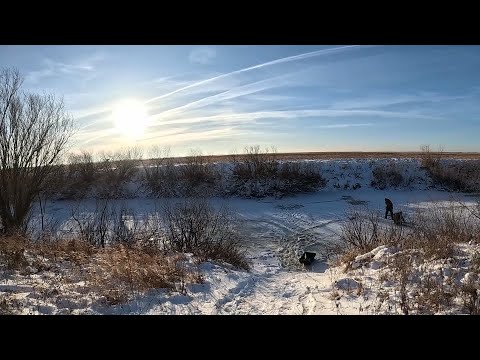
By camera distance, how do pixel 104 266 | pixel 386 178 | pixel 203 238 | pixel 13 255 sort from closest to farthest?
1. pixel 104 266
2. pixel 13 255
3. pixel 203 238
4. pixel 386 178

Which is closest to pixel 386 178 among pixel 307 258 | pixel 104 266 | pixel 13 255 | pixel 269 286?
pixel 307 258

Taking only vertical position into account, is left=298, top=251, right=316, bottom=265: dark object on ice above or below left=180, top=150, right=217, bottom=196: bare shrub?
below

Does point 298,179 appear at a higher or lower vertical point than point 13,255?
higher

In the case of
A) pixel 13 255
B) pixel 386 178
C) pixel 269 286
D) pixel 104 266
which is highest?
pixel 386 178

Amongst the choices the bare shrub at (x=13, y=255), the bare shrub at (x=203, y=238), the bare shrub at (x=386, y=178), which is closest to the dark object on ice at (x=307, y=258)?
the bare shrub at (x=203, y=238)

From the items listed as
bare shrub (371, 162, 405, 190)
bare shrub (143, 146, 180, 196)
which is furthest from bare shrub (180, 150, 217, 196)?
bare shrub (371, 162, 405, 190)

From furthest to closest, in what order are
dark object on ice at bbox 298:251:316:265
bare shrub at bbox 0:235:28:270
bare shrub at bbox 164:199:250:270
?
dark object on ice at bbox 298:251:316:265 → bare shrub at bbox 164:199:250:270 → bare shrub at bbox 0:235:28:270

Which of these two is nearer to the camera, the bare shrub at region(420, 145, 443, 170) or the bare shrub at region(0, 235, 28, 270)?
the bare shrub at region(0, 235, 28, 270)

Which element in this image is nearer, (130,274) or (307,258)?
(130,274)

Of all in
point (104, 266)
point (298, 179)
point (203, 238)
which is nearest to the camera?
point (104, 266)

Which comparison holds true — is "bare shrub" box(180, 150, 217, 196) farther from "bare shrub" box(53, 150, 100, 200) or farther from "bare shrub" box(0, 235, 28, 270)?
"bare shrub" box(0, 235, 28, 270)

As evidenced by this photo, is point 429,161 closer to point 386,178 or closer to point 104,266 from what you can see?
point 386,178
